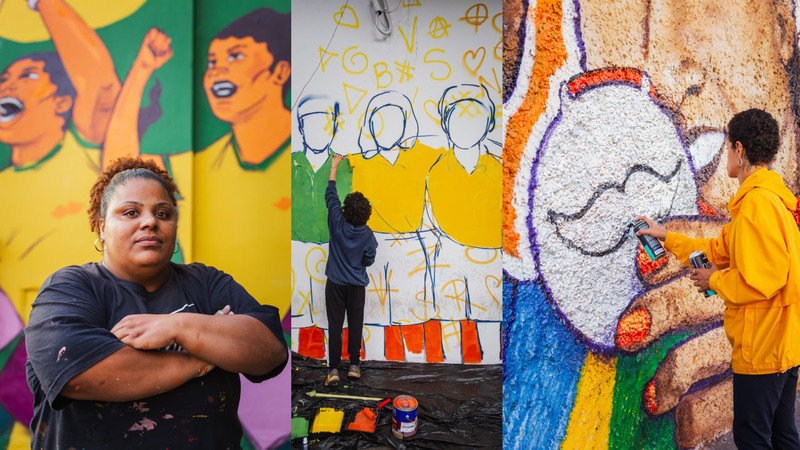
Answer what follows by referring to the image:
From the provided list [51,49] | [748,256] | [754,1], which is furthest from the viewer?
[754,1]

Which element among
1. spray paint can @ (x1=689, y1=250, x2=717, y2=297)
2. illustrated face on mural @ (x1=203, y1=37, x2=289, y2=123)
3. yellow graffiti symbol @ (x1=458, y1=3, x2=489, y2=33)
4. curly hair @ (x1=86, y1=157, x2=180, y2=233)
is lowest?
spray paint can @ (x1=689, y1=250, x2=717, y2=297)

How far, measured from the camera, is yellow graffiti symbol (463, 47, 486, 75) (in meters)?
4.54

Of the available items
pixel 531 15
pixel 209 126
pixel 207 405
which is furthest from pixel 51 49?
pixel 531 15

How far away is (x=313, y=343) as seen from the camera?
4.72 metres

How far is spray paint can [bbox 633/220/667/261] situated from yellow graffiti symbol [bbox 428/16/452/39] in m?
3.02

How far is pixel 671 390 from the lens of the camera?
8.08ft

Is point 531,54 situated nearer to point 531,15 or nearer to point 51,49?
point 531,15

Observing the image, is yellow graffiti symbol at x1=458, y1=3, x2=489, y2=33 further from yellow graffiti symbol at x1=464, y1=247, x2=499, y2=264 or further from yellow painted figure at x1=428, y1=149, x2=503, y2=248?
yellow graffiti symbol at x1=464, y1=247, x2=499, y2=264

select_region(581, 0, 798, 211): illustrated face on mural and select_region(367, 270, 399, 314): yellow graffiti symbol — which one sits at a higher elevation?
select_region(581, 0, 798, 211): illustrated face on mural

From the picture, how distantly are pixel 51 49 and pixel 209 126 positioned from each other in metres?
0.88

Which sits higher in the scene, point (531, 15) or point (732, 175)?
point (531, 15)

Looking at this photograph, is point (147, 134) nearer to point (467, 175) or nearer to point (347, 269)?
point (347, 269)

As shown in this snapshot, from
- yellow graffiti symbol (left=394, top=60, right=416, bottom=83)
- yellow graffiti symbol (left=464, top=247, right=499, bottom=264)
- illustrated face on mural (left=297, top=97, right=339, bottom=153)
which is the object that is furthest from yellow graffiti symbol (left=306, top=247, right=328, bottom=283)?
yellow graffiti symbol (left=394, top=60, right=416, bottom=83)

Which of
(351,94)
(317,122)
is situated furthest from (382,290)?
(351,94)
